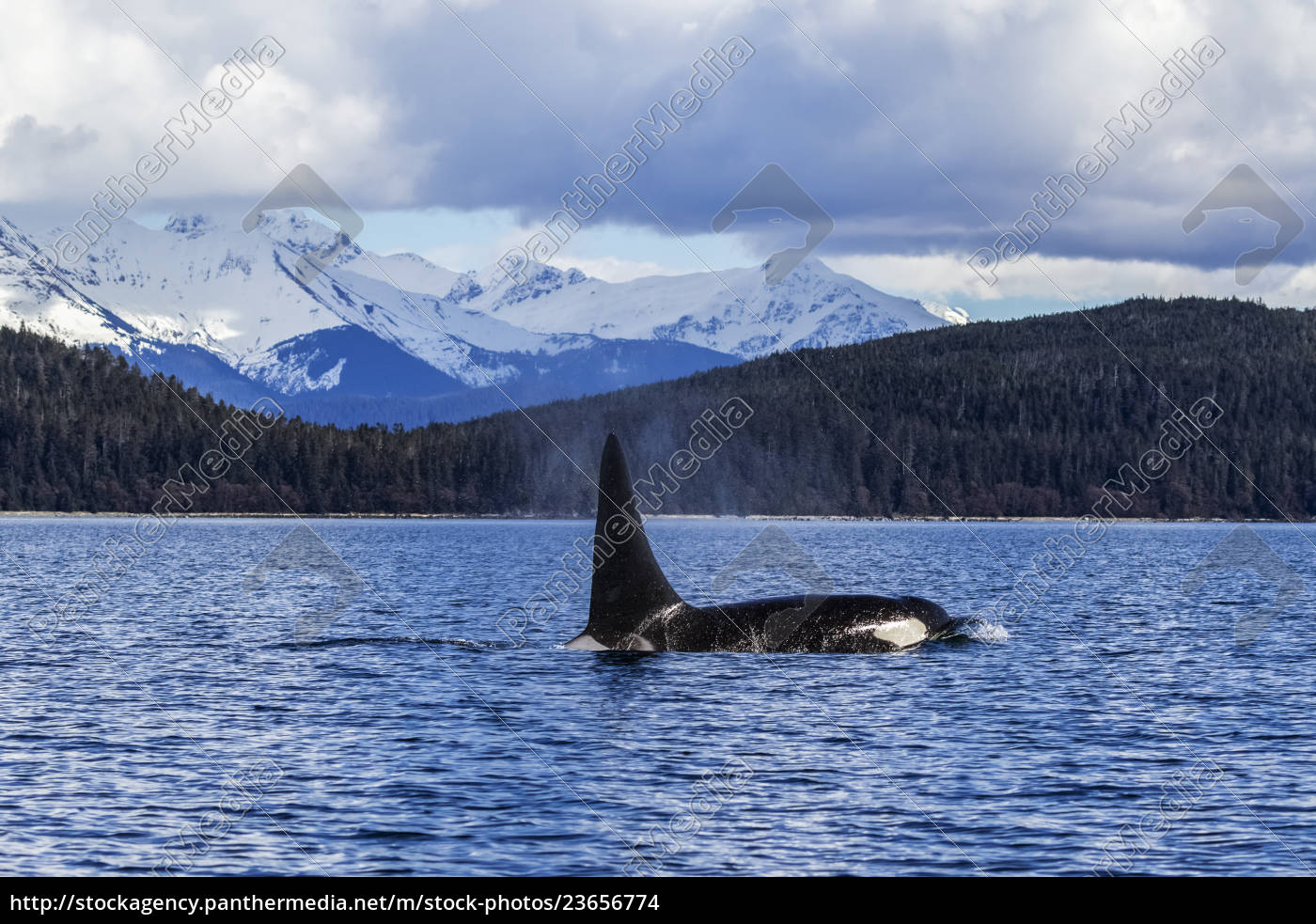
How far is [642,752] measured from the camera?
84.3 ft

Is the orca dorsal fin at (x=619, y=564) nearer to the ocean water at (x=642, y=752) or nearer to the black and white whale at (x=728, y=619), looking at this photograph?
the black and white whale at (x=728, y=619)

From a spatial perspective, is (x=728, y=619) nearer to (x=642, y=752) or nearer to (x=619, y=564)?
(x=619, y=564)

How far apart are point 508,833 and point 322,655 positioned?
23979 millimetres

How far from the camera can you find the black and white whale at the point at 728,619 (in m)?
35.5

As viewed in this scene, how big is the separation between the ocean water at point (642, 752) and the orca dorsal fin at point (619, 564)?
46.3 inches

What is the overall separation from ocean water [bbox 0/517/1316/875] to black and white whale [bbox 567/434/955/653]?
0.73m

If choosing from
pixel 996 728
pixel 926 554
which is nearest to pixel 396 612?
pixel 996 728

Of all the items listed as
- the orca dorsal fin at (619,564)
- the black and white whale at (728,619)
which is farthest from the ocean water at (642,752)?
the orca dorsal fin at (619,564)

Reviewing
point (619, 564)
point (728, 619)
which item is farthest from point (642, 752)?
point (728, 619)

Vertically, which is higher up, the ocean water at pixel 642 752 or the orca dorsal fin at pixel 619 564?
the orca dorsal fin at pixel 619 564

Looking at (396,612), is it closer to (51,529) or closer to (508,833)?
(508,833)

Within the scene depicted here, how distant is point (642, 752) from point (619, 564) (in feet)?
30.1

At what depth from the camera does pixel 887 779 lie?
910 inches
